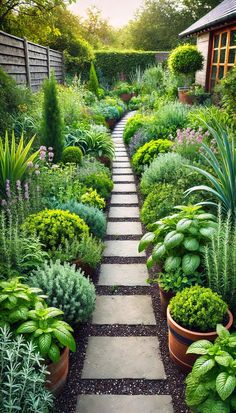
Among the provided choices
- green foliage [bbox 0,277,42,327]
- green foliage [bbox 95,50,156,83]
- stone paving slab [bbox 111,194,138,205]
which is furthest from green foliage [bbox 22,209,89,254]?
green foliage [bbox 95,50,156,83]

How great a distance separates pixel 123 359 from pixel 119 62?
20455 mm

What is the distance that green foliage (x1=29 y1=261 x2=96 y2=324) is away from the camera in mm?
2574

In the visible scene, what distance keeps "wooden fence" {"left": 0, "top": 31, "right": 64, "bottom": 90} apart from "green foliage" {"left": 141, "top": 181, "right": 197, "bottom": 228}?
3.64m

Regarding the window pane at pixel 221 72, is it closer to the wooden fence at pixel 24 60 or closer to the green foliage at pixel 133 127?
the green foliage at pixel 133 127

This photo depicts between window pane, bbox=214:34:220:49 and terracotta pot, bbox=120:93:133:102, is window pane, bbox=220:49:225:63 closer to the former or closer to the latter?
window pane, bbox=214:34:220:49

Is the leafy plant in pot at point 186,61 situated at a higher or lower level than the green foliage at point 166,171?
higher

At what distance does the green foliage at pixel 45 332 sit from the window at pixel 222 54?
26.4 ft

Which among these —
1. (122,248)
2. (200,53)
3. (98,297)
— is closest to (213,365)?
(98,297)

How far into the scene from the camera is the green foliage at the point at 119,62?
1995 centimetres

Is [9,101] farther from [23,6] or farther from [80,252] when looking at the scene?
[23,6]

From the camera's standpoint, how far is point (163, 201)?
3.86 m

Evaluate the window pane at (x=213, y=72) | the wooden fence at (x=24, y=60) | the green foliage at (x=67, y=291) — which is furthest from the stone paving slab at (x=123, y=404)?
the window pane at (x=213, y=72)

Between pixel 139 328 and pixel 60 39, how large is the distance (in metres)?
17.7

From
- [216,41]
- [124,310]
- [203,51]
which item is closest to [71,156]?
[124,310]
